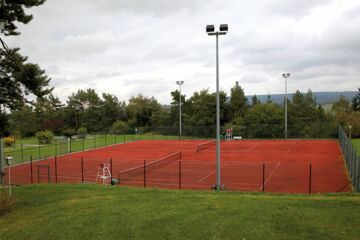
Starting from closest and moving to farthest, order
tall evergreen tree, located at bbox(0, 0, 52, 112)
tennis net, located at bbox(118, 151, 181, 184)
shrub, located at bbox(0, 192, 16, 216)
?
1. shrub, located at bbox(0, 192, 16, 216)
2. tall evergreen tree, located at bbox(0, 0, 52, 112)
3. tennis net, located at bbox(118, 151, 181, 184)

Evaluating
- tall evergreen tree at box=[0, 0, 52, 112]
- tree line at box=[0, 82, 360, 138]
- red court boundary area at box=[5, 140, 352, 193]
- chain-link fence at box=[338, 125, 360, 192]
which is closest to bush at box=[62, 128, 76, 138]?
tree line at box=[0, 82, 360, 138]

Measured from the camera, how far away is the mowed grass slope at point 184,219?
7016 millimetres

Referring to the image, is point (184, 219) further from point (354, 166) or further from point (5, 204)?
point (354, 166)

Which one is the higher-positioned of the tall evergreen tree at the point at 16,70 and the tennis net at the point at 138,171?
the tall evergreen tree at the point at 16,70

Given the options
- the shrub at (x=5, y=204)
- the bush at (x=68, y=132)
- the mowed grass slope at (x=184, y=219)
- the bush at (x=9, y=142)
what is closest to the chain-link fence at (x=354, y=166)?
the mowed grass slope at (x=184, y=219)

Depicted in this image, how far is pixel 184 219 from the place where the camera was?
789 cm

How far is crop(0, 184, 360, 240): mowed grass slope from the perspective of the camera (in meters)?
7.02

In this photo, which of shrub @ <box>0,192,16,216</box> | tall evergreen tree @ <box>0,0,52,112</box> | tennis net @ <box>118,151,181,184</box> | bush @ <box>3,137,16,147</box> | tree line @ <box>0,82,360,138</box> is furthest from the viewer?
tree line @ <box>0,82,360,138</box>

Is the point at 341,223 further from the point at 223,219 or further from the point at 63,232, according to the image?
the point at 63,232

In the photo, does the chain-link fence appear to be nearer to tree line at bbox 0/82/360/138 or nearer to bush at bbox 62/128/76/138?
tree line at bbox 0/82/360/138

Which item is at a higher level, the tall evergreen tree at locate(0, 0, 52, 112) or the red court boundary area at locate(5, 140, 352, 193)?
the tall evergreen tree at locate(0, 0, 52, 112)

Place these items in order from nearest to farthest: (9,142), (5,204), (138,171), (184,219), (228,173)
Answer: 1. (184,219)
2. (5,204)
3. (228,173)
4. (138,171)
5. (9,142)

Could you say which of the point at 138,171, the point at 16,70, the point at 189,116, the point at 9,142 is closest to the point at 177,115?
the point at 189,116

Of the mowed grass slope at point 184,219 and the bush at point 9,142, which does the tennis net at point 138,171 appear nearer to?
the mowed grass slope at point 184,219
